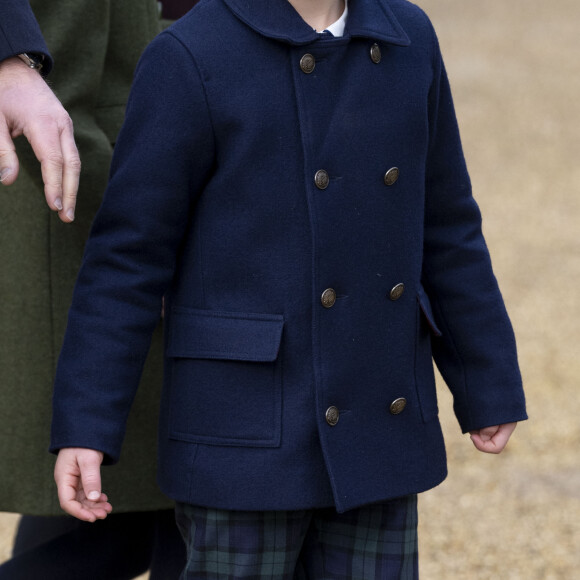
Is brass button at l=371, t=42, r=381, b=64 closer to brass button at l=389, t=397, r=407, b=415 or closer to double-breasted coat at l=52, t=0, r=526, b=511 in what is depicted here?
double-breasted coat at l=52, t=0, r=526, b=511

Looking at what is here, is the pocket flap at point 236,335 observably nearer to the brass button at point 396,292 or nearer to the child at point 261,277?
the child at point 261,277

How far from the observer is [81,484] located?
170 centimetres

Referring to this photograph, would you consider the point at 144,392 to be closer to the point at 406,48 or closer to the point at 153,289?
the point at 153,289

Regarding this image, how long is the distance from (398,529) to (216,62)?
29.2 inches

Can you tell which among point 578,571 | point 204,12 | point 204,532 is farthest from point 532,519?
point 204,12

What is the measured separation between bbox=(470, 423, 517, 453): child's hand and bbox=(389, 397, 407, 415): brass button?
0.21 meters

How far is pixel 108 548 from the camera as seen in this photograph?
224 cm

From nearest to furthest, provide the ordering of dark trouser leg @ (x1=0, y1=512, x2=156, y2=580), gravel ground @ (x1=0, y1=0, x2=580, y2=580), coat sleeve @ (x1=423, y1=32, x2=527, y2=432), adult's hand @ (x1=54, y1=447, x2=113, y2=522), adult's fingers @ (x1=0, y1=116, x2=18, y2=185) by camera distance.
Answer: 1. adult's fingers @ (x1=0, y1=116, x2=18, y2=185)
2. adult's hand @ (x1=54, y1=447, x2=113, y2=522)
3. coat sleeve @ (x1=423, y1=32, x2=527, y2=432)
4. dark trouser leg @ (x1=0, y1=512, x2=156, y2=580)
5. gravel ground @ (x1=0, y1=0, x2=580, y2=580)

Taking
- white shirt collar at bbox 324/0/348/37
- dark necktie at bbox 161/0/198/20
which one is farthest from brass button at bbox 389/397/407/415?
dark necktie at bbox 161/0/198/20

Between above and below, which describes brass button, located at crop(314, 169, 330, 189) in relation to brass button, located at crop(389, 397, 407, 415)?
above

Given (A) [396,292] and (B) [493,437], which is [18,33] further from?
(B) [493,437]

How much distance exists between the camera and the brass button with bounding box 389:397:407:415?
1.81 m

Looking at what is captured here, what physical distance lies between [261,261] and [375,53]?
34 centimetres

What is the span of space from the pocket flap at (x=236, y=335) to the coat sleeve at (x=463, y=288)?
0.33 meters
